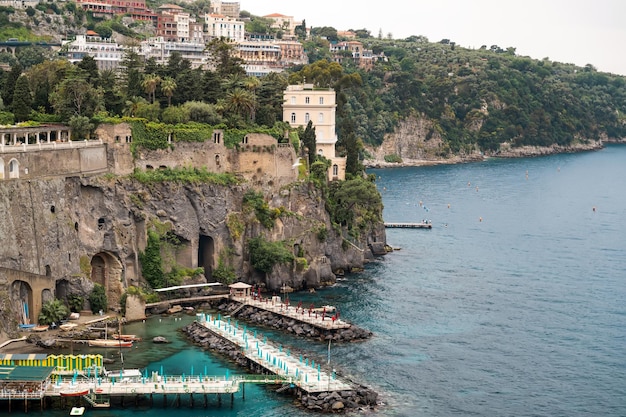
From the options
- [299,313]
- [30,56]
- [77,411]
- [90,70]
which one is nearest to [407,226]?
[90,70]

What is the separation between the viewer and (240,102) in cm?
10162

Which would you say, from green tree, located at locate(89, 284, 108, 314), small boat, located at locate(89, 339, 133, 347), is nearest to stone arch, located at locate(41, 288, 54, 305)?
green tree, located at locate(89, 284, 108, 314)

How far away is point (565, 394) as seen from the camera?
7056 cm

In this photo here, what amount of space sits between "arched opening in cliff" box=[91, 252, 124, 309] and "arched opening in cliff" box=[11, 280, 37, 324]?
780 centimetres

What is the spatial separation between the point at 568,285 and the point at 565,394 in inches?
1274

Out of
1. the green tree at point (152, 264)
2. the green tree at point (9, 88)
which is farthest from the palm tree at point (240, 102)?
the green tree at point (9, 88)

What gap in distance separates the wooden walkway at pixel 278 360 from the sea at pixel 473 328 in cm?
175

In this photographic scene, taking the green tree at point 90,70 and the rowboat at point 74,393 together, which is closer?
the rowboat at point 74,393

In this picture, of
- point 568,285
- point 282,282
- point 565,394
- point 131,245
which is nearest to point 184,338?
point 131,245

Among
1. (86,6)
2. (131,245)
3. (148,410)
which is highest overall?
(86,6)

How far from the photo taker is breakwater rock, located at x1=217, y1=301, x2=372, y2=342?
80.5 m

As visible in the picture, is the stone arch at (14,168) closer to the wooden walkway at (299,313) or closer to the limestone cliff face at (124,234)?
the limestone cliff face at (124,234)

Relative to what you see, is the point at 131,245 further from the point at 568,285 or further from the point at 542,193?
the point at 542,193

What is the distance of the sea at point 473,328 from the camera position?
6844 centimetres
